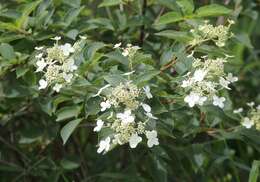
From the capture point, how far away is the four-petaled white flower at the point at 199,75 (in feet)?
4.81

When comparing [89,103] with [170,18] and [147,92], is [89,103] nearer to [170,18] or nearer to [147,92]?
[147,92]

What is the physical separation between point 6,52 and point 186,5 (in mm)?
603

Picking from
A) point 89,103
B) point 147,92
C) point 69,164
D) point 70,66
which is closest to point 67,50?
point 70,66

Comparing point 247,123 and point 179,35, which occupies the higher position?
point 179,35

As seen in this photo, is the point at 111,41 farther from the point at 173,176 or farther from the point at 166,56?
the point at 173,176

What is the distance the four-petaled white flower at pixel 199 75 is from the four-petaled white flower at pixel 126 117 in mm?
213

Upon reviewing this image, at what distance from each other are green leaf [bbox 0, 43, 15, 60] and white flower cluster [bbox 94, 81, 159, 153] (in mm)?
407

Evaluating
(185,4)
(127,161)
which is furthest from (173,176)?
(185,4)

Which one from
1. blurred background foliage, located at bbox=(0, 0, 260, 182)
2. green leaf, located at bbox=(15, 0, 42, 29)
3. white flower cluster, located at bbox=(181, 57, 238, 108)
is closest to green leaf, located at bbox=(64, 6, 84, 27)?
blurred background foliage, located at bbox=(0, 0, 260, 182)

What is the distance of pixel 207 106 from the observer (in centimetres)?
169

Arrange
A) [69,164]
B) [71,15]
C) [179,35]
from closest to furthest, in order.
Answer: [179,35], [71,15], [69,164]

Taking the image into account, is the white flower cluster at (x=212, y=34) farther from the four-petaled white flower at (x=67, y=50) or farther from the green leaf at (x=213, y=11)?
the four-petaled white flower at (x=67, y=50)

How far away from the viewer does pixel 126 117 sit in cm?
138

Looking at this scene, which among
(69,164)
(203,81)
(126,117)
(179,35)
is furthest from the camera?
(69,164)
